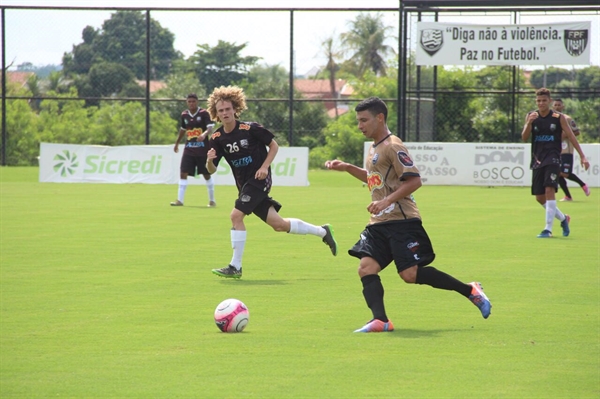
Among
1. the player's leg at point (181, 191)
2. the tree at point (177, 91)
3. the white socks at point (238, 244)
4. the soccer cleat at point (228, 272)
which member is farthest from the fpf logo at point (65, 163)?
the tree at point (177, 91)

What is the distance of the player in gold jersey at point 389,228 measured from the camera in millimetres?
7258

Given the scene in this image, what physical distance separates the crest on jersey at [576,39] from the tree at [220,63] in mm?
29291

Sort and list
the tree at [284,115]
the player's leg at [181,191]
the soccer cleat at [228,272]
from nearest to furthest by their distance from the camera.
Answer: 1. the soccer cleat at [228,272]
2. the player's leg at [181,191]
3. the tree at [284,115]

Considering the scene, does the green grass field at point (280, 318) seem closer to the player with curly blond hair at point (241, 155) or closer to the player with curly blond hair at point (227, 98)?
the player with curly blond hair at point (241, 155)

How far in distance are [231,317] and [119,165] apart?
854 inches

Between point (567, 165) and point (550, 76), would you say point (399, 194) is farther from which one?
point (550, 76)

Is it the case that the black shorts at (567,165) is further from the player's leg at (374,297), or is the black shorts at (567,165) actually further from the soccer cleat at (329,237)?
the player's leg at (374,297)

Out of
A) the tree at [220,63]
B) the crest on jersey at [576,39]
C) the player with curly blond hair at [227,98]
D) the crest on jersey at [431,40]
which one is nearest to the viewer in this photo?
the player with curly blond hair at [227,98]

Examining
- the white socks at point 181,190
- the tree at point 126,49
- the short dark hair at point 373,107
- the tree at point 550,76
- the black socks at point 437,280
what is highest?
the tree at point 126,49

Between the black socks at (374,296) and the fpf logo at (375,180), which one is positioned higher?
the fpf logo at (375,180)

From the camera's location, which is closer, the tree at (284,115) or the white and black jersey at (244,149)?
the white and black jersey at (244,149)

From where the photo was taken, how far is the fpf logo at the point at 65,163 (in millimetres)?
28188

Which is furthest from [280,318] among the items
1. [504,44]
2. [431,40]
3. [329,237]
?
[504,44]

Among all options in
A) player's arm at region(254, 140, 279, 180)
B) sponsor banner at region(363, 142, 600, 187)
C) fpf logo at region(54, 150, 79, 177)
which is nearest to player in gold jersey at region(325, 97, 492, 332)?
player's arm at region(254, 140, 279, 180)
